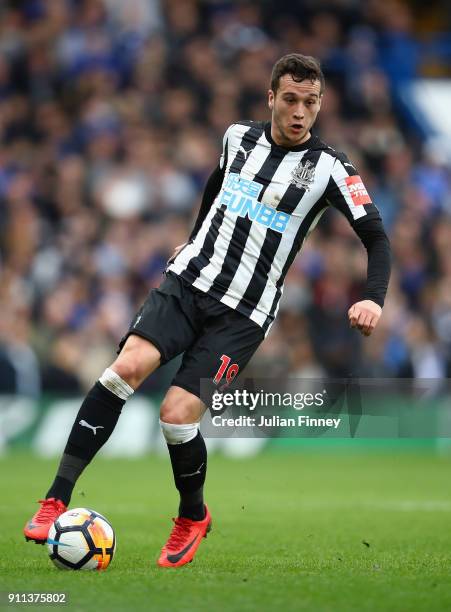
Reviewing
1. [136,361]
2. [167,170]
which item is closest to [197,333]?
[136,361]

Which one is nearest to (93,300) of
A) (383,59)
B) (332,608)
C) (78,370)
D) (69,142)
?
(78,370)

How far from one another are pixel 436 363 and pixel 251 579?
839 cm

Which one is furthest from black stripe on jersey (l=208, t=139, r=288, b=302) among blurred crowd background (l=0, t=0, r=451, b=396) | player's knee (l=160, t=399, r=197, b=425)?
blurred crowd background (l=0, t=0, r=451, b=396)

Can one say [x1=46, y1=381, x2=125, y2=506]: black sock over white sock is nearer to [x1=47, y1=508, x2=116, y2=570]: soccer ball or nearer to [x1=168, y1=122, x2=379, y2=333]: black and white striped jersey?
[x1=47, y1=508, x2=116, y2=570]: soccer ball

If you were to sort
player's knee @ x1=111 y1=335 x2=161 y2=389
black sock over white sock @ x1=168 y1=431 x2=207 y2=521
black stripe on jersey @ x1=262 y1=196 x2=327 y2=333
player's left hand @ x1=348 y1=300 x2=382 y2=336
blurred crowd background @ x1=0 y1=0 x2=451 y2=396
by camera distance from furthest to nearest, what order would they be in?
1. blurred crowd background @ x1=0 y1=0 x2=451 y2=396
2. black stripe on jersey @ x1=262 y1=196 x2=327 y2=333
3. black sock over white sock @ x1=168 y1=431 x2=207 y2=521
4. player's knee @ x1=111 y1=335 x2=161 y2=389
5. player's left hand @ x1=348 y1=300 x2=382 y2=336

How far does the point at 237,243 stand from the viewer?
5730 mm

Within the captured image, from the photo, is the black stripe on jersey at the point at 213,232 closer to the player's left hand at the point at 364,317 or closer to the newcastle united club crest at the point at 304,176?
the newcastle united club crest at the point at 304,176

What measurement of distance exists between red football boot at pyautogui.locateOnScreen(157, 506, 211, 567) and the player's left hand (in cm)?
135

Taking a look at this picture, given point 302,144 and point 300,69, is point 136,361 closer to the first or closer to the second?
point 302,144

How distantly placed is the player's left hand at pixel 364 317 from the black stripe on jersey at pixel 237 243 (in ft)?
2.21

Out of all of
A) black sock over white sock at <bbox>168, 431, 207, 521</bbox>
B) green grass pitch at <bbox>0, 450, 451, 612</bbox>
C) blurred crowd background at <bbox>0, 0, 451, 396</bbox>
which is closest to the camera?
green grass pitch at <bbox>0, 450, 451, 612</bbox>

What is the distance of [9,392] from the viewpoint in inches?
496

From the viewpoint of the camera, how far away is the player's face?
18.4ft

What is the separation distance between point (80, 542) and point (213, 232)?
5.40 ft
